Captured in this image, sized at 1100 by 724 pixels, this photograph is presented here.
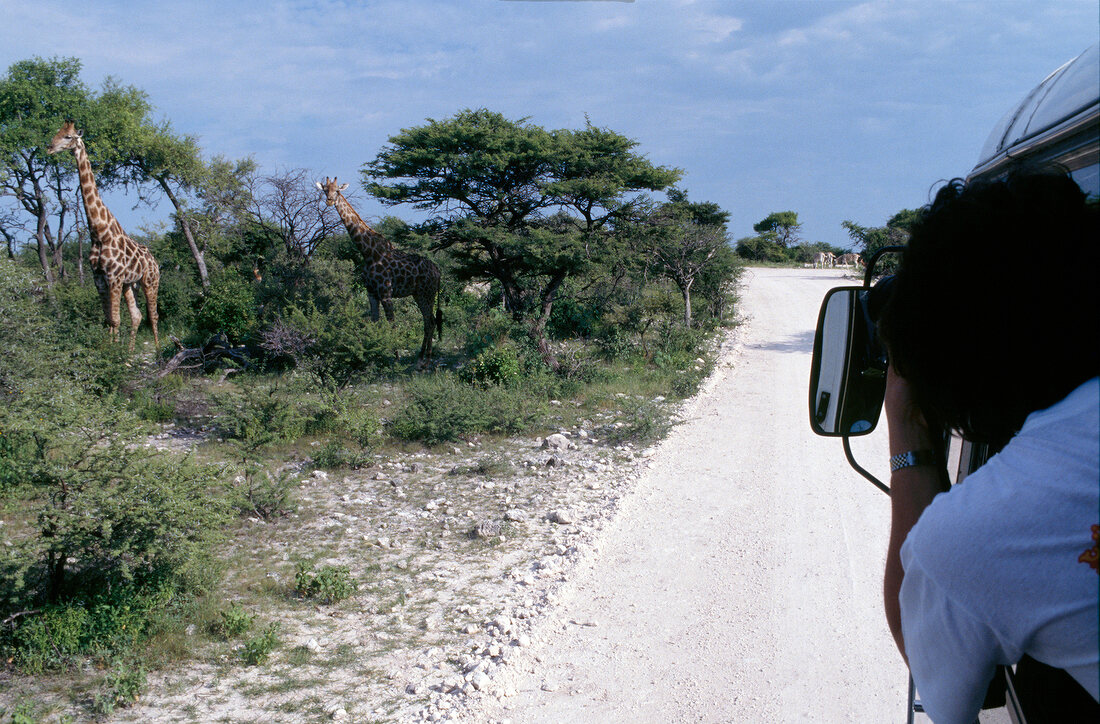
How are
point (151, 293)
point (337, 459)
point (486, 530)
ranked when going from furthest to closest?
point (151, 293) < point (337, 459) < point (486, 530)

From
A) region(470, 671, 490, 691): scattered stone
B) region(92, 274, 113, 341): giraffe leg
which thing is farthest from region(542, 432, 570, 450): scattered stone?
region(92, 274, 113, 341): giraffe leg

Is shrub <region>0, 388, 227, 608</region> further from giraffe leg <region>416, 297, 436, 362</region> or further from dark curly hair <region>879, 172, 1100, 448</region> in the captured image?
giraffe leg <region>416, 297, 436, 362</region>

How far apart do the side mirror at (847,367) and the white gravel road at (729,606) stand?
6.44 ft

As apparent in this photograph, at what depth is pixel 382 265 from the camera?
10.2m

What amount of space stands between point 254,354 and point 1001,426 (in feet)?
35.9

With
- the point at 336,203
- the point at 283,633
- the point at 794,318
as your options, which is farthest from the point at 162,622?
the point at 794,318

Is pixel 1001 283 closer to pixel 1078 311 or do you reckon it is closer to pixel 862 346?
pixel 1078 311

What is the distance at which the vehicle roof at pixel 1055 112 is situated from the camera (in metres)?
1.42

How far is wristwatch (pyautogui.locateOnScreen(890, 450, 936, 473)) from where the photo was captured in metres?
1.21

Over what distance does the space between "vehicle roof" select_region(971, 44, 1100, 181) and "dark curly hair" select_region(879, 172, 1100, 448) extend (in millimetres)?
558

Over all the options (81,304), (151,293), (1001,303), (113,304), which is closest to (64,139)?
(113,304)

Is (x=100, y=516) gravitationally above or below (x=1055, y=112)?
below

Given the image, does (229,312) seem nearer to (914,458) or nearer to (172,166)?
(172,166)

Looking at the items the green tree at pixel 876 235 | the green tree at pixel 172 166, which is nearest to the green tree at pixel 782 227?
the green tree at pixel 876 235
